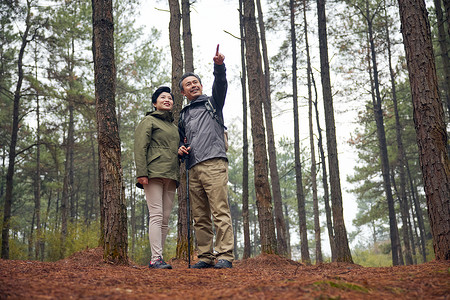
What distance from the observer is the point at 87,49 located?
1825cm

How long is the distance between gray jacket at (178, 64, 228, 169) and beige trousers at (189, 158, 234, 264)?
113 mm

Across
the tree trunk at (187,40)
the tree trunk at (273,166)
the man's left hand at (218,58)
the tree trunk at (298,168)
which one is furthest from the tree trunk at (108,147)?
the tree trunk at (298,168)

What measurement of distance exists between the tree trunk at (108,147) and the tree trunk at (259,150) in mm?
2916

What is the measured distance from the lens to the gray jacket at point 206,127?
4.39m

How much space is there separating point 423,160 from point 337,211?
4.02 metres

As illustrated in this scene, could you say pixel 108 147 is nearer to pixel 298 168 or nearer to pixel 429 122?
pixel 429 122

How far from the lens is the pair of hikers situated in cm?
425

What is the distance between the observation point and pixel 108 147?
189 inches

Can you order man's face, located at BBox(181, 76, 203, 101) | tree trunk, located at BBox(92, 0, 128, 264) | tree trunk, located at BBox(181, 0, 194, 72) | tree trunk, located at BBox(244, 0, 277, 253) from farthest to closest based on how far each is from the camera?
tree trunk, located at BBox(181, 0, 194, 72)
tree trunk, located at BBox(244, 0, 277, 253)
man's face, located at BBox(181, 76, 203, 101)
tree trunk, located at BBox(92, 0, 128, 264)

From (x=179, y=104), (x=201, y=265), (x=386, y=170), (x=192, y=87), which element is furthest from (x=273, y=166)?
(x=201, y=265)

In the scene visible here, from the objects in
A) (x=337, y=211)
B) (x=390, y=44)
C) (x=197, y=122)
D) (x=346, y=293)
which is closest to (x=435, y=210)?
(x=346, y=293)

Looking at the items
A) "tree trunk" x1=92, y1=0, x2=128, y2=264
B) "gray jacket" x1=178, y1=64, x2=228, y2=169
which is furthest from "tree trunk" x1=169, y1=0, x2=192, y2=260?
"gray jacket" x1=178, y1=64, x2=228, y2=169

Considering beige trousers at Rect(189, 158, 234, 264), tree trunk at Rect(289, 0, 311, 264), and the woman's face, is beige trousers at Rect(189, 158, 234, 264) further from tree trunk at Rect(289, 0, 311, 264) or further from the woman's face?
tree trunk at Rect(289, 0, 311, 264)

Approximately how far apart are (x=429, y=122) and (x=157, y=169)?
3.34 m
